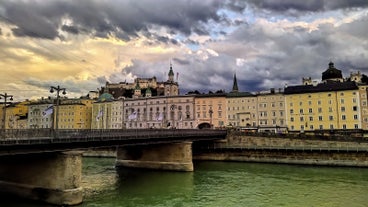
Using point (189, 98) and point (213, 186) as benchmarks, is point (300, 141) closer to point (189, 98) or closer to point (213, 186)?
point (213, 186)

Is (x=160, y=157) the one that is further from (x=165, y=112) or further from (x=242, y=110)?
(x=165, y=112)

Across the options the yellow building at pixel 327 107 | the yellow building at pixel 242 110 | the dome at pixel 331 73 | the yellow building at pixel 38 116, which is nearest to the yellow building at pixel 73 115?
the yellow building at pixel 38 116

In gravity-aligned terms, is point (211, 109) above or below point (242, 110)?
above

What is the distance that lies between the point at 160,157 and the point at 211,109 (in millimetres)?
62465

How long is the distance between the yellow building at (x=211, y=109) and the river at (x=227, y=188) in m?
62.5

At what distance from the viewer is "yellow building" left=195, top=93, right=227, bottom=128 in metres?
113

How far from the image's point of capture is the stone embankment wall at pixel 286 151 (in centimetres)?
5553

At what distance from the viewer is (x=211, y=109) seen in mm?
113625

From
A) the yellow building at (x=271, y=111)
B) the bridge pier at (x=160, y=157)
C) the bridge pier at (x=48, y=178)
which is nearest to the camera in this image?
the bridge pier at (x=48, y=178)

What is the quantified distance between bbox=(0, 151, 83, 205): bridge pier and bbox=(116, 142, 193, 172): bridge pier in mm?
22950

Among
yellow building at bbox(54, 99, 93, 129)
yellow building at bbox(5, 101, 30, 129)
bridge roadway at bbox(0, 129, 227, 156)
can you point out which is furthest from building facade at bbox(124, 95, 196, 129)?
bridge roadway at bbox(0, 129, 227, 156)

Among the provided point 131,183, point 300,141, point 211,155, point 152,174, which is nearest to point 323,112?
point 300,141

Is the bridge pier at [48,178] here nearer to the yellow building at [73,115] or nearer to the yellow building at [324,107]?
the yellow building at [324,107]

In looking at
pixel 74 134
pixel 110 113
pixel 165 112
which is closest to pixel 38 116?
pixel 110 113
